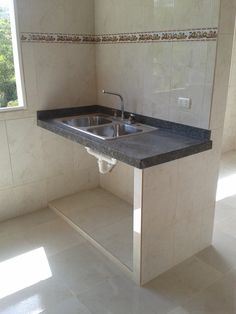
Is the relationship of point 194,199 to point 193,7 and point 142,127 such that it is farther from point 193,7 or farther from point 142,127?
point 193,7

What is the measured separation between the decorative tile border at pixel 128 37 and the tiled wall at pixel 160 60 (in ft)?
0.09

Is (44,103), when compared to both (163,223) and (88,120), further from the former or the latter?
(163,223)

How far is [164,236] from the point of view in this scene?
204cm

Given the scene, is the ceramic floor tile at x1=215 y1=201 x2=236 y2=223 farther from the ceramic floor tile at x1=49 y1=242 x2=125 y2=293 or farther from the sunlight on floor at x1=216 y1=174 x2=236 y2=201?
the ceramic floor tile at x1=49 y1=242 x2=125 y2=293

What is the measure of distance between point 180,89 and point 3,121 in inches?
59.4

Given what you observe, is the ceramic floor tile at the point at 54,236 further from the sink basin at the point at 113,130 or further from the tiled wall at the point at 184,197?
the sink basin at the point at 113,130

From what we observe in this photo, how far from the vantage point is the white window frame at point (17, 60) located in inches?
95.0

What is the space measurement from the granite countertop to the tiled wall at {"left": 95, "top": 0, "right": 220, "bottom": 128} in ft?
0.23

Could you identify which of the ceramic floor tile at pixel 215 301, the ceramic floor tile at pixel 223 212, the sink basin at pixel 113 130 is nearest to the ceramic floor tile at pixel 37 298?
the ceramic floor tile at pixel 215 301

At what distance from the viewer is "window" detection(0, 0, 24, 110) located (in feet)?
7.98

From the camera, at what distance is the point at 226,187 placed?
3.40m

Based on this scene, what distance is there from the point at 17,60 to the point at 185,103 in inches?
56.9

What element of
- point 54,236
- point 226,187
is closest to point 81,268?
point 54,236

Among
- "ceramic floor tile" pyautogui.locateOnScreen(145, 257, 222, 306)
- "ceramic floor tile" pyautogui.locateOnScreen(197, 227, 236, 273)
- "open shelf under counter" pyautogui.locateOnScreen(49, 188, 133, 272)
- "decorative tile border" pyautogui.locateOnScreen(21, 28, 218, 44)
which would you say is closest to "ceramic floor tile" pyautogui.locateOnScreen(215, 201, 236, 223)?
"ceramic floor tile" pyautogui.locateOnScreen(197, 227, 236, 273)
